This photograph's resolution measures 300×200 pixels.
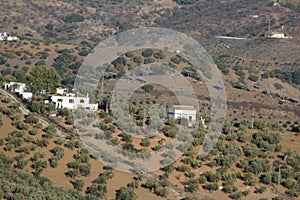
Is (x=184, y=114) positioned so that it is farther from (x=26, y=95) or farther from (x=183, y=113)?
(x=26, y=95)

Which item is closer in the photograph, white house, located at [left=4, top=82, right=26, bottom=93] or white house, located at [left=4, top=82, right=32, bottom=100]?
white house, located at [left=4, top=82, right=32, bottom=100]

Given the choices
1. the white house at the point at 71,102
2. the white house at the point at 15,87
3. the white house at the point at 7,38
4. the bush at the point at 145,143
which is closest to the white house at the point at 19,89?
the white house at the point at 15,87

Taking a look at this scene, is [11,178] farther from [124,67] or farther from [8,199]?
→ [124,67]

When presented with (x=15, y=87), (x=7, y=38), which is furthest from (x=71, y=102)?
(x=7, y=38)

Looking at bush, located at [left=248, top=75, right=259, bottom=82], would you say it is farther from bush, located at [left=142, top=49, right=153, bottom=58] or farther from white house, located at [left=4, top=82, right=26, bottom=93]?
white house, located at [left=4, top=82, right=26, bottom=93]

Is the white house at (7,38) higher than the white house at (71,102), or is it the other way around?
the white house at (7,38)

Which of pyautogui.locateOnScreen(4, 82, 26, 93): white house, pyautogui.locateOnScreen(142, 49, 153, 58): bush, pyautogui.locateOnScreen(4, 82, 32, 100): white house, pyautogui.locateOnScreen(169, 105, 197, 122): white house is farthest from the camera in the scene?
pyautogui.locateOnScreen(142, 49, 153, 58): bush

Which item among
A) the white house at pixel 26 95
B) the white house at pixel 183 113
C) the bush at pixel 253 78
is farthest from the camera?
the bush at pixel 253 78

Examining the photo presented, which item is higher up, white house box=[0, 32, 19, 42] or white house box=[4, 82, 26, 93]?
white house box=[0, 32, 19, 42]

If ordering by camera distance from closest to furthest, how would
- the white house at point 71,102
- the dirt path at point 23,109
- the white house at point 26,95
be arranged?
the dirt path at point 23,109
the white house at point 71,102
the white house at point 26,95

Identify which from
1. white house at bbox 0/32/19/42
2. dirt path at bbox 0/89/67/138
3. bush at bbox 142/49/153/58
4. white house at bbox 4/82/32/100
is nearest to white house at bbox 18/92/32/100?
white house at bbox 4/82/32/100

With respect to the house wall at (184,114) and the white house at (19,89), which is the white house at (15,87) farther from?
the house wall at (184,114)
